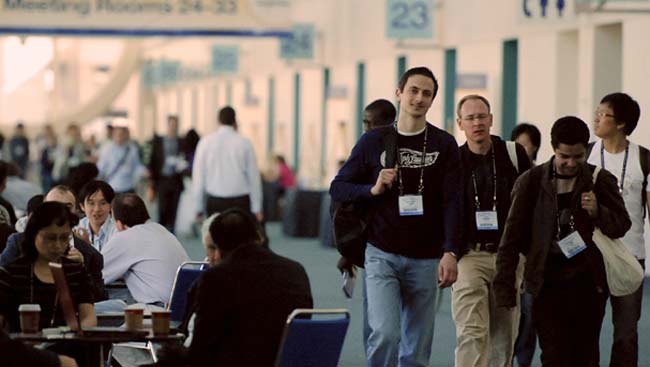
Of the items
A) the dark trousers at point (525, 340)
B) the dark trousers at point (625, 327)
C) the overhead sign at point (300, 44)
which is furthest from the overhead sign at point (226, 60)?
the dark trousers at point (625, 327)

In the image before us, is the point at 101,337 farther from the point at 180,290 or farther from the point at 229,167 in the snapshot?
the point at 229,167

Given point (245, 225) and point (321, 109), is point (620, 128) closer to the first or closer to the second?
point (245, 225)

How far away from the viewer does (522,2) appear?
Answer: 1894 cm

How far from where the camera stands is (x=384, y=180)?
877cm

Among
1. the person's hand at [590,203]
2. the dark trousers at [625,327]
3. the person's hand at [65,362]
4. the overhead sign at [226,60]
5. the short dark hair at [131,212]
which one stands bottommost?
the dark trousers at [625,327]

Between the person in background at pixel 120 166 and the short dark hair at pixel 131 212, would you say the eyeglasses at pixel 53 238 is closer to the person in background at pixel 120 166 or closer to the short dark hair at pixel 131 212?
the short dark hair at pixel 131 212

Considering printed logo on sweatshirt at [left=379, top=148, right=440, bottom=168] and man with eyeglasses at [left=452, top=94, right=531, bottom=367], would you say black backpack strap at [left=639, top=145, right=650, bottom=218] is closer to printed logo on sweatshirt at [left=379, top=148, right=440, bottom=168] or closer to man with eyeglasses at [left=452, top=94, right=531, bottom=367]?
man with eyeglasses at [left=452, top=94, right=531, bottom=367]

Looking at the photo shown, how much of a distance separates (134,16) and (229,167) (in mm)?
10170

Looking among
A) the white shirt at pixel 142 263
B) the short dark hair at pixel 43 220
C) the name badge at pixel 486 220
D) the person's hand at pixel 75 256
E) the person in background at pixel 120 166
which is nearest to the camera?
the short dark hair at pixel 43 220

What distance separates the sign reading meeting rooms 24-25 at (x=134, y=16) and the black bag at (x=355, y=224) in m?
18.7

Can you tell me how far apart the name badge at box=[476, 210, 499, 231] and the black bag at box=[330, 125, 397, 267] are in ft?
2.52

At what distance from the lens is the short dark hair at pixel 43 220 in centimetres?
795

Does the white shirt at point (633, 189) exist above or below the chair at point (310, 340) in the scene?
above

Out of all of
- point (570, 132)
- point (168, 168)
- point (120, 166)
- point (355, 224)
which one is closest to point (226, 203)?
point (120, 166)
